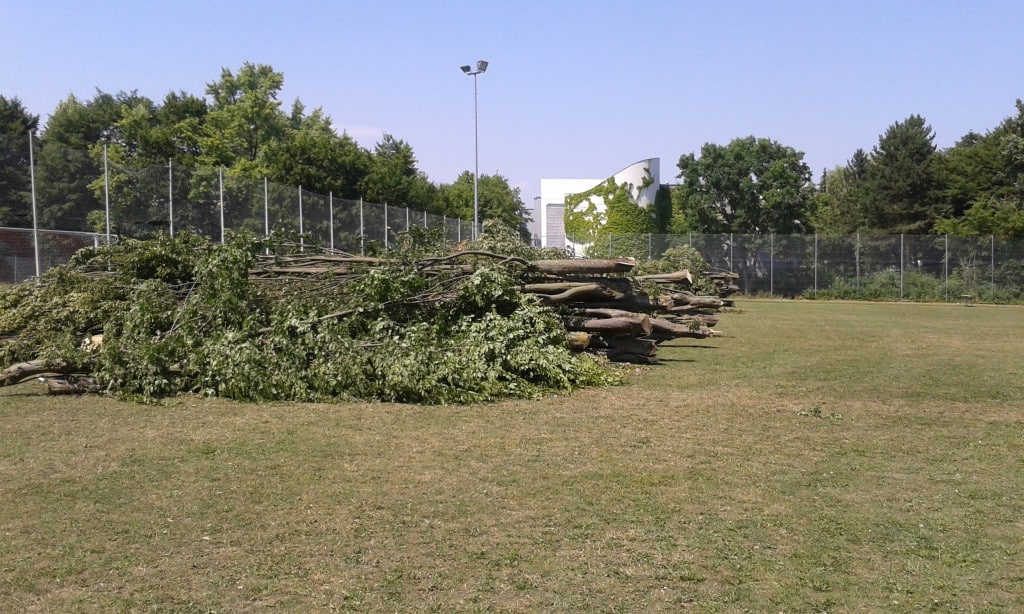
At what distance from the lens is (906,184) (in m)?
53.9

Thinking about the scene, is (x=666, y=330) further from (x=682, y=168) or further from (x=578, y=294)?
(x=682, y=168)

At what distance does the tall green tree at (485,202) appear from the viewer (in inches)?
2312

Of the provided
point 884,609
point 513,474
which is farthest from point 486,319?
point 884,609

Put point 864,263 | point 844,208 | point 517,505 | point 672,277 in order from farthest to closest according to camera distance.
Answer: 1. point 844,208
2. point 864,263
3. point 672,277
4. point 517,505

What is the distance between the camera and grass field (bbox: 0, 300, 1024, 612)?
422cm

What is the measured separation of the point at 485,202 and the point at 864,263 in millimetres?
33638

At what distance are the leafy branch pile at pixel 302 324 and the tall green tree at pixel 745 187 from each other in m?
47.8

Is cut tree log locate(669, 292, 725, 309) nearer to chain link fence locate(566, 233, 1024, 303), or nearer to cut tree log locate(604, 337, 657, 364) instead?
cut tree log locate(604, 337, 657, 364)

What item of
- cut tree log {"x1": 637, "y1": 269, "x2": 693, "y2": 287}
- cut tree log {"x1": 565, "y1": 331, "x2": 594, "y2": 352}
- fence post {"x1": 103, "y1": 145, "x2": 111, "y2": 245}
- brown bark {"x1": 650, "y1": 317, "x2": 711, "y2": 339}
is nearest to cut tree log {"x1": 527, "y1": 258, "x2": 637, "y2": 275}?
cut tree log {"x1": 565, "y1": 331, "x2": 594, "y2": 352}

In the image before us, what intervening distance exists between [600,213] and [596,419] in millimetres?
47634

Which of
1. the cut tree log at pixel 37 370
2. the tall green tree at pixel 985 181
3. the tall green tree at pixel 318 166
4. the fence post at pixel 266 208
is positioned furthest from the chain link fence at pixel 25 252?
the tall green tree at pixel 985 181

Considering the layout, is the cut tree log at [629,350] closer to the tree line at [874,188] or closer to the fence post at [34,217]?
the fence post at [34,217]

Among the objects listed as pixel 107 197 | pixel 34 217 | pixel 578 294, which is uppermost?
pixel 107 197

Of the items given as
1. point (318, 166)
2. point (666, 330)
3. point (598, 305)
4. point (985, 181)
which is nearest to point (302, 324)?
point (598, 305)
